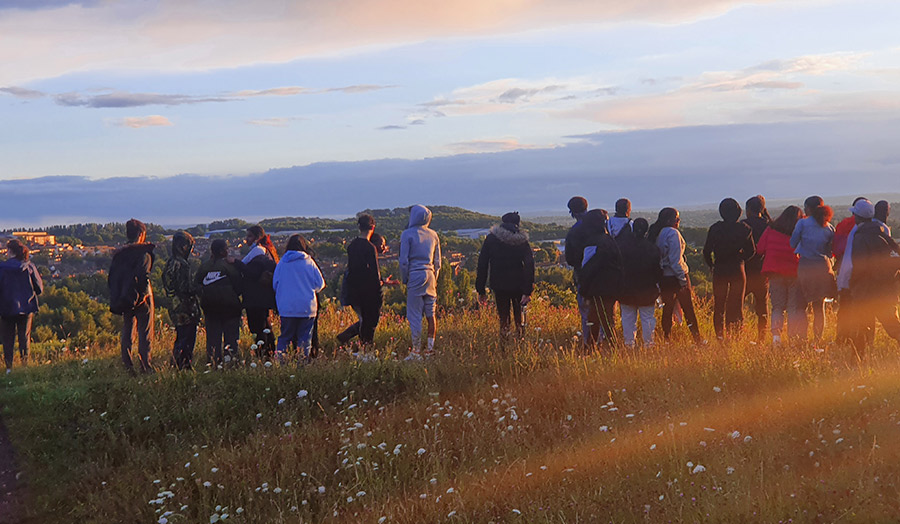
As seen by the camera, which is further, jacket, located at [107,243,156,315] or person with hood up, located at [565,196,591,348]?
person with hood up, located at [565,196,591,348]

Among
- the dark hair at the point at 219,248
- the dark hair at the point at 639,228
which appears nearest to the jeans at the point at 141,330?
the dark hair at the point at 219,248

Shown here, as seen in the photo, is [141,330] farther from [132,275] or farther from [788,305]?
[788,305]

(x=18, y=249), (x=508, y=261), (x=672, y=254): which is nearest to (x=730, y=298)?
(x=672, y=254)

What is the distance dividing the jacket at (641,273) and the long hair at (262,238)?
15.5 feet

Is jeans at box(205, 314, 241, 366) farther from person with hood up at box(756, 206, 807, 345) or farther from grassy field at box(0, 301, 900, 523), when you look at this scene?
person with hood up at box(756, 206, 807, 345)

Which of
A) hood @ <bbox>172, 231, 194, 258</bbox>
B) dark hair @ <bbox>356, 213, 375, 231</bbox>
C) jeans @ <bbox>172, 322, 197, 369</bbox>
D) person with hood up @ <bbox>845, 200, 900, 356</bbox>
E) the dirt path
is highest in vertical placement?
dark hair @ <bbox>356, 213, 375, 231</bbox>

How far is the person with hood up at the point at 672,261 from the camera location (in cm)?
→ 907

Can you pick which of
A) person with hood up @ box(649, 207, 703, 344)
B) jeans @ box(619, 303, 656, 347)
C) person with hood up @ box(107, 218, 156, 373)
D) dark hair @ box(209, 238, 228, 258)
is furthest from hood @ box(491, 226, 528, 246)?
person with hood up @ box(107, 218, 156, 373)

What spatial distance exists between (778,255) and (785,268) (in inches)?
7.7

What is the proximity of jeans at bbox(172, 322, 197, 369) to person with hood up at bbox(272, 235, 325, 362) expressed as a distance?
1277 mm

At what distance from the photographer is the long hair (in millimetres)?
9548

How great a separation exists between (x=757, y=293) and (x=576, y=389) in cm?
421

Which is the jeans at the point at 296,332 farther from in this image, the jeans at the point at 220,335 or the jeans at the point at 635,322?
the jeans at the point at 635,322

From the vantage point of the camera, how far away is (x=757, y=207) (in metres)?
9.92
